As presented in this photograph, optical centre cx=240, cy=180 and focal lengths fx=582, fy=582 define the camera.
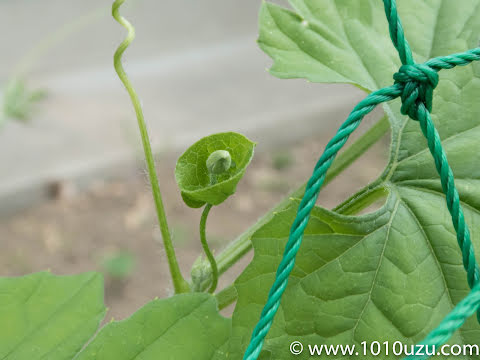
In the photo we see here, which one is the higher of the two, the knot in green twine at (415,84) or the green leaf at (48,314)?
the knot in green twine at (415,84)

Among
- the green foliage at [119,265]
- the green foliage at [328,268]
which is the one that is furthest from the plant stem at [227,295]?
the green foliage at [119,265]

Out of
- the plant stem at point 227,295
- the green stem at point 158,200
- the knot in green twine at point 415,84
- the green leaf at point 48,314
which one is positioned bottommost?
the plant stem at point 227,295

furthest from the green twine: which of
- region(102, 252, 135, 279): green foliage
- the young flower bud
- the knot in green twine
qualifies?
region(102, 252, 135, 279): green foliage

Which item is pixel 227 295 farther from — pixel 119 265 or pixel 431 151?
pixel 119 265

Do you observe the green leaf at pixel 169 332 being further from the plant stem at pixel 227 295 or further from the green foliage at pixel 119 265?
the green foliage at pixel 119 265

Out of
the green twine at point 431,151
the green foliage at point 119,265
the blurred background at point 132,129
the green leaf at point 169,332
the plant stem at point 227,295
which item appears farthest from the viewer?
the blurred background at point 132,129

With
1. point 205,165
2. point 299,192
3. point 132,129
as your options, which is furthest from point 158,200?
point 132,129

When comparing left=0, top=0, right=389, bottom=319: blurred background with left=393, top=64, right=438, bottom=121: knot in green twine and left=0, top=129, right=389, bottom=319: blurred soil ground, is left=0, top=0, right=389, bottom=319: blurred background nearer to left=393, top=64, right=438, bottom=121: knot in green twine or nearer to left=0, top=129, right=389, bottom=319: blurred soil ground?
left=0, top=129, right=389, bottom=319: blurred soil ground

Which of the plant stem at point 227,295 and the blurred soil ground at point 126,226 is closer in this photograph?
the plant stem at point 227,295
